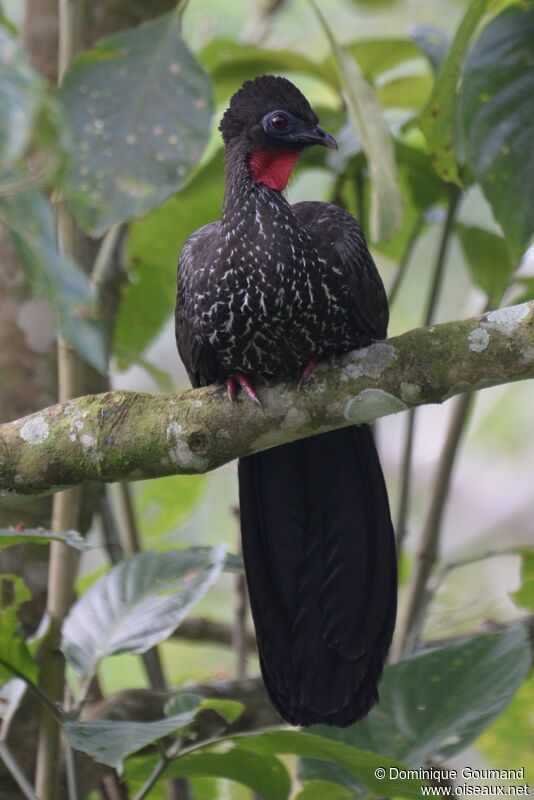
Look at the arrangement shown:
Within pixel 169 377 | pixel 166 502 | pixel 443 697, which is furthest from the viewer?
pixel 166 502

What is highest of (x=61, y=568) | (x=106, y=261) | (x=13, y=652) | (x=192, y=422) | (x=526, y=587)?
(x=106, y=261)

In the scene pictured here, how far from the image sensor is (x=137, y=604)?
2477mm

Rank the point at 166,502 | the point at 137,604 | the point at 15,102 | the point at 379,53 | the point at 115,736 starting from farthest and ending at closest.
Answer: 1. the point at 166,502
2. the point at 379,53
3. the point at 137,604
4. the point at 115,736
5. the point at 15,102

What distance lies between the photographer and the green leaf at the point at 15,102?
1.12 meters

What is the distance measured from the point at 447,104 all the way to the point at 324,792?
5.65 feet

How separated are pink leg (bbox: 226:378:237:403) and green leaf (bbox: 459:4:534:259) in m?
0.76

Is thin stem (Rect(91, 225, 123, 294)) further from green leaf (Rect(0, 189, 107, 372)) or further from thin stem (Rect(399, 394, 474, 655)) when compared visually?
green leaf (Rect(0, 189, 107, 372))

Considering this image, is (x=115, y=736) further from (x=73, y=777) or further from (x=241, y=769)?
(x=241, y=769)

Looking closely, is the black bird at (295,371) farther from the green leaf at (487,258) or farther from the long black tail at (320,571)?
the green leaf at (487,258)

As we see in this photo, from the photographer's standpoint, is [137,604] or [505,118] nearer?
[137,604]

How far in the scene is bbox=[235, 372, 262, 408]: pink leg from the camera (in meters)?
2.30

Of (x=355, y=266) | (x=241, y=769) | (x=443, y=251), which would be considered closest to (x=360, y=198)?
(x=443, y=251)

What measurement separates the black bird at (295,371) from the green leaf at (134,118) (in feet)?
0.70

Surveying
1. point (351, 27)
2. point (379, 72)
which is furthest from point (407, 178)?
point (351, 27)
